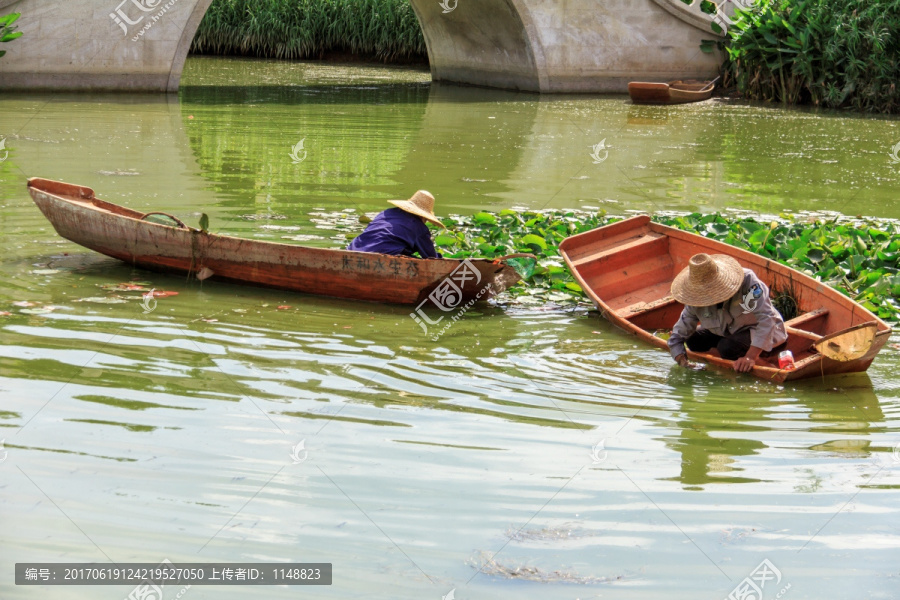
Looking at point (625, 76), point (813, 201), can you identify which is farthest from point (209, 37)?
point (813, 201)

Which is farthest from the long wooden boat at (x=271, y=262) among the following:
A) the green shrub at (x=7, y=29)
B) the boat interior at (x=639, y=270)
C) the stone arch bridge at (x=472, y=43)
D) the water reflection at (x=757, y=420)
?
the stone arch bridge at (x=472, y=43)

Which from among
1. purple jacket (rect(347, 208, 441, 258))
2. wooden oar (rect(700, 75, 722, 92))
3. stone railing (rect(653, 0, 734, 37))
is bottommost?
purple jacket (rect(347, 208, 441, 258))

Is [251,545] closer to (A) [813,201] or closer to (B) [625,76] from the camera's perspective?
(A) [813,201]

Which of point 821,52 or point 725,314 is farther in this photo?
point 821,52

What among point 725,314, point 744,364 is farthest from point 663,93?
point 744,364

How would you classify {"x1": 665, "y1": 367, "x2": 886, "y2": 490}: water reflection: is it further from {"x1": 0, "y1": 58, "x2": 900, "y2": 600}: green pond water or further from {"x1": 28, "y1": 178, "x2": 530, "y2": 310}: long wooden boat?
{"x1": 28, "y1": 178, "x2": 530, "y2": 310}: long wooden boat

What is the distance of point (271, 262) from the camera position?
6.74 m

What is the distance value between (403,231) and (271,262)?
0.90m

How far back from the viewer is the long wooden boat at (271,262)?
6492 millimetres

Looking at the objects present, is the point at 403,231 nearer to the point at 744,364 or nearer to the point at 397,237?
the point at 397,237

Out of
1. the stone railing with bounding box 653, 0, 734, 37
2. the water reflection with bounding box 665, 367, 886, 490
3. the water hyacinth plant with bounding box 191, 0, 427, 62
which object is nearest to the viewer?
the water reflection with bounding box 665, 367, 886, 490

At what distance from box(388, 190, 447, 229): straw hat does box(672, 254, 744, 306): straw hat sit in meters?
1.91

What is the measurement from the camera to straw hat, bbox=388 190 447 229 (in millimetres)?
6734

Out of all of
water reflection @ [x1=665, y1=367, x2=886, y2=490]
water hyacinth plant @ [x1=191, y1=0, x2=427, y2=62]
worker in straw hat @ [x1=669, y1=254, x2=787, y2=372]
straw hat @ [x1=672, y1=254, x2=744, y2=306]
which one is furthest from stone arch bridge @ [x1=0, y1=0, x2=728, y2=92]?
water reflection @ [x1=665, y1=367, x2=886, y2=490]
